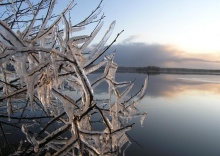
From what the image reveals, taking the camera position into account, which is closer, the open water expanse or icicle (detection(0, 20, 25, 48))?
icicle (detection(0, 20, 25, 48))

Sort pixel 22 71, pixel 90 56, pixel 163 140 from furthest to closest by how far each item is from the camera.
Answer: pixel 163 140, pixel 90 56, pixel 22 71

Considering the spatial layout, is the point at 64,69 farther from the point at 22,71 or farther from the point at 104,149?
the point at 104,149

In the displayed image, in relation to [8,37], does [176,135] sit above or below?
below

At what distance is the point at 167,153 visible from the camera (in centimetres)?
1003

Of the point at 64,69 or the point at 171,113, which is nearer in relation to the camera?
the point at 64,69

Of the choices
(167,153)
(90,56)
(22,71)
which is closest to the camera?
(22,71)

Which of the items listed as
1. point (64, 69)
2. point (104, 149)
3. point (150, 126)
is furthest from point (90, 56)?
point (150, 126)

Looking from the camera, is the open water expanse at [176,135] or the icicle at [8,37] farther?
the open water expanse at [176,135]

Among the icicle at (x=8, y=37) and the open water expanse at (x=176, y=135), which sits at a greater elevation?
the icicle at (x=8, y=37)

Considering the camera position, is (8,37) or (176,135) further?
(176,135)

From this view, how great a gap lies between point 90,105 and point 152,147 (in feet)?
30.7

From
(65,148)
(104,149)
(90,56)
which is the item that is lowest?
(104,149)

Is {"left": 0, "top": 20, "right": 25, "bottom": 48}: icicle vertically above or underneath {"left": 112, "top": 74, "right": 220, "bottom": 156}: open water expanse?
above

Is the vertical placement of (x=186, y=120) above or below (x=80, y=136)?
below
